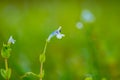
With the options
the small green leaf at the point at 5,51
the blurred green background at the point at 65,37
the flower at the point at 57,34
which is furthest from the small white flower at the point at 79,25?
the small green leaf at the point at 5,51

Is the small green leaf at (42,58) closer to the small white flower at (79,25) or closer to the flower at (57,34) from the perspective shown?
the flower at (57,34)

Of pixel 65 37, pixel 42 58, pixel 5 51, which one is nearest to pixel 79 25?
pixel 65 37

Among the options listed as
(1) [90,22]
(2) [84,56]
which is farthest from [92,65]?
(1) [90,22]

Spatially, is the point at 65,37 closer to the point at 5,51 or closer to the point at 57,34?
the point at 57,34

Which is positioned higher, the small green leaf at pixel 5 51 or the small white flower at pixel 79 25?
the small white flower at pixel 79 25

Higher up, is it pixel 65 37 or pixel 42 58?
pixel 65 37

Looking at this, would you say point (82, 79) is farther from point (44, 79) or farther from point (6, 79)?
point (6, 79)

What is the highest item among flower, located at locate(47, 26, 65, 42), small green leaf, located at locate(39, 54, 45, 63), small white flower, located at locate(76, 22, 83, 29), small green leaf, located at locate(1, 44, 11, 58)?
small white flower, located at locate(76, 22, 83, 29)

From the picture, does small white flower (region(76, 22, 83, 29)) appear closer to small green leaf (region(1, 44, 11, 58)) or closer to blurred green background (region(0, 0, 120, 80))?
blurred green background (region(0, 0, 120, 80))

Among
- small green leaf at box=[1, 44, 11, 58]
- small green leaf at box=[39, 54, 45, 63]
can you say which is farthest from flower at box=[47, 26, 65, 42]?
small green leaf at box=[1, 44, 11, 58]
